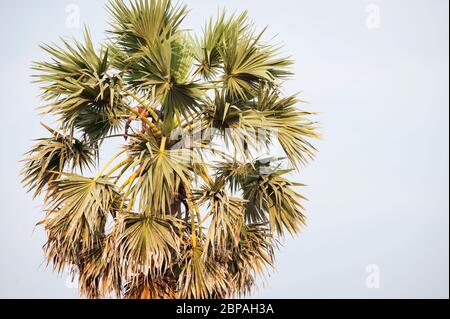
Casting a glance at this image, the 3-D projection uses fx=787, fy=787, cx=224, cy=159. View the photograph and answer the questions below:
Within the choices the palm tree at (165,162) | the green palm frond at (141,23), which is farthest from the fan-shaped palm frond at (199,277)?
the green palm frond at (141,23)

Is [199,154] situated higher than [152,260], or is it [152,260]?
[199,154]

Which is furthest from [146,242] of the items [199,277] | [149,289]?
[199,277]

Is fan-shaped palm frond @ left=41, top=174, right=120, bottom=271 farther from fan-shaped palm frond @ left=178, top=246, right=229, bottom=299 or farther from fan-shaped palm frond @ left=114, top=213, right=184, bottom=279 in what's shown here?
fan-shaped palm frond @ left=178, top=246, right=229, bottom=299

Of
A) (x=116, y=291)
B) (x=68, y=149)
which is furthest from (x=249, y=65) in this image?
(x=116, y=291)

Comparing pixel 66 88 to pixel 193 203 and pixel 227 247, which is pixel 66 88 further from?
pixel 227 247

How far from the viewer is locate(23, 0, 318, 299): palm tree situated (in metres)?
10.2

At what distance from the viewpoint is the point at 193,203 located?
422 inches

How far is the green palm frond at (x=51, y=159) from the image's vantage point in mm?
10992

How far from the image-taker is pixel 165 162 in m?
10.3

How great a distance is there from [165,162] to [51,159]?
1.86 metres

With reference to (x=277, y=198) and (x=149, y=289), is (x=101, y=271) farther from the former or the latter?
(x=277, y=198)

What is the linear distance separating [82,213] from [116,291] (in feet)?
3.78

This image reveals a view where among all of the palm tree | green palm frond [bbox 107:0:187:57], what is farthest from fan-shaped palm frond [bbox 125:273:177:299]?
green palm frond [bbox 107:0:187:57]
